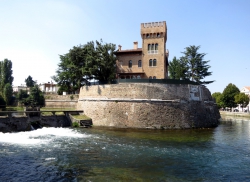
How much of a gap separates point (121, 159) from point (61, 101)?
122ft

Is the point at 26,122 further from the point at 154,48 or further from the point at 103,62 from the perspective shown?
the point at 154,48

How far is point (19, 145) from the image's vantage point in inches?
768

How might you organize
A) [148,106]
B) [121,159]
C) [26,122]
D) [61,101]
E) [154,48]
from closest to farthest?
1. [121,159]
2. [26,122]
3. [148,106]
4. [154,48]
5. [61,101]

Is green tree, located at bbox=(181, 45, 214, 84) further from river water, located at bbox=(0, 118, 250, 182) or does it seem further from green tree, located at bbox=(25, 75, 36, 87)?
green tree, located at bbox=(25, 75, 36, 87)

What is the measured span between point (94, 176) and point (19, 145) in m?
10.5

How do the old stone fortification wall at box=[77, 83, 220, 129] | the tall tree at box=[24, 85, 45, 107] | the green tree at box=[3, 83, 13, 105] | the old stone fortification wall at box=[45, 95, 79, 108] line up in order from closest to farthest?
the old stone fortification wall at box=[77, 83, 220, 129]
the old stone fortification wall at box=[45, 95, 79, 108]
the tall tree at box=[24, 85, 45, 107]
the green tree at box=[3, 83, 13, 105]

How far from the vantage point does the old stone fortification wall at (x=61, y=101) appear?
4912 centimetres

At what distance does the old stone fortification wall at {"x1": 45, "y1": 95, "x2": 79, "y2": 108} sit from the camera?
4912 centimetres

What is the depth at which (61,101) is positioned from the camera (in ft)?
164

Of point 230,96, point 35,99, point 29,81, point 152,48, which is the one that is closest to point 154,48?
point 152,48

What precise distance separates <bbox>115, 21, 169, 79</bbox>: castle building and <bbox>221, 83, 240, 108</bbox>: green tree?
47.1 m

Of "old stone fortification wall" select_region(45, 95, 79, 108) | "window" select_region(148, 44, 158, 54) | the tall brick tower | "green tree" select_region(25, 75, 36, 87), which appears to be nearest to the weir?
"old stone fortification wall" select_region(45, 95, 79, 108)

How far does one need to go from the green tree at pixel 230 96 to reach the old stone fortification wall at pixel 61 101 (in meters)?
56.9

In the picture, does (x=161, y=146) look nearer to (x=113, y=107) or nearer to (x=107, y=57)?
(x=113, y=107)
